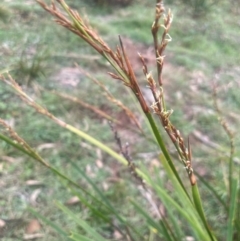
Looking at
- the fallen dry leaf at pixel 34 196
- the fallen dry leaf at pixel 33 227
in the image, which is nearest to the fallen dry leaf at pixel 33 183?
the fallen dry leaf at pixel 34 196

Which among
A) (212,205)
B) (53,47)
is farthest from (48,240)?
(53,47)

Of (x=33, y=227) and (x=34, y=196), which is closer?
(x=33, y=227)

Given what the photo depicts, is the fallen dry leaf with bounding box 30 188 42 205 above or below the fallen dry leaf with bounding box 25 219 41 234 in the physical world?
above

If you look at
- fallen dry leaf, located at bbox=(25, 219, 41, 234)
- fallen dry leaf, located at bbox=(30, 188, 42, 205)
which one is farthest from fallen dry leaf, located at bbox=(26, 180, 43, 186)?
fallen dry leaf, located at bbox=(25, 219, 41, 234)

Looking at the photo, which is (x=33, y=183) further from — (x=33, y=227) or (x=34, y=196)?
(x=33, y=227)

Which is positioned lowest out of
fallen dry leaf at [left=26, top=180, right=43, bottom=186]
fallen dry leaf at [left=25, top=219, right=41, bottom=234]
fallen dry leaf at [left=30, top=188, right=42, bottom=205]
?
fallen dry leaf at [left=25, top=219, right=41, bottom=234]

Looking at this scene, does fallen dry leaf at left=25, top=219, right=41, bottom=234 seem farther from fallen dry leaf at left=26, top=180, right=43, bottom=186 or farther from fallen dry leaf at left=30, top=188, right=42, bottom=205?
fallen dry leaf at left=26, top=180, right=43, bottom=186

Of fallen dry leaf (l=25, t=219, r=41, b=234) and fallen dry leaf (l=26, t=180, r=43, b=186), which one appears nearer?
fallen dry leaf (l=25, t=219, r=41, b=234)

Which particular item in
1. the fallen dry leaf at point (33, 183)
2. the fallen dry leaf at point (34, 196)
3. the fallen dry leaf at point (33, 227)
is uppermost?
the fallen dry leaf at point (33, 183)

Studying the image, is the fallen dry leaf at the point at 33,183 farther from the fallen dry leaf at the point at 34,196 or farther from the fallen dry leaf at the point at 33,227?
the fallen dry leaf at the point at 33,227

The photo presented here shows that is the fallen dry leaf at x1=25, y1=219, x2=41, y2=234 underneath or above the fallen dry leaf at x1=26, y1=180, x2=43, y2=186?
underneath

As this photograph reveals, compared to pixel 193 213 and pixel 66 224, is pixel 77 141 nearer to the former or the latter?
pixel 66 224

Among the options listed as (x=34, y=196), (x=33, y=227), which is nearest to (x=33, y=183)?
(x=34, y=196)
